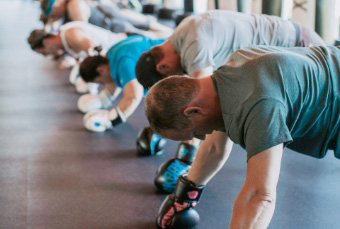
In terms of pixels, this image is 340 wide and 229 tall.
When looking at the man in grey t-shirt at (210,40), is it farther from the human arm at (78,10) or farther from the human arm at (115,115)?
the human arm at (78,10)

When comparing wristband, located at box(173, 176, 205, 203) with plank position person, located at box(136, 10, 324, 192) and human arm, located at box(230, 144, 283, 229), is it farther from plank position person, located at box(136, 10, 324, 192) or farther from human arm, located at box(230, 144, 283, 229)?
human arm, located at box(230, 144, 283, 229)

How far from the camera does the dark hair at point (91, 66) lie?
273 cm

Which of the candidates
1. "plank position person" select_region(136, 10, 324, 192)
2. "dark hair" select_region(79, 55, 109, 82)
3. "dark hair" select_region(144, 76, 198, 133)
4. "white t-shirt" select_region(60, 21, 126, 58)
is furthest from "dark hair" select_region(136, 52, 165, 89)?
"white t-shirt" select_region(60, 21, 126, 58)

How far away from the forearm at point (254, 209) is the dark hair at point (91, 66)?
1782 mm

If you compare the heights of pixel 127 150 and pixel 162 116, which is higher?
pixel 162 116

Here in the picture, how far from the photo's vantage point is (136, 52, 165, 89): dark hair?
2064 mm

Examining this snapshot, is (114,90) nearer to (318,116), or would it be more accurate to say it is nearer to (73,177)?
(73,177)

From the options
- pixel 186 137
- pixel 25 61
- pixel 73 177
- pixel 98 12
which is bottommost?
pixel 25 61

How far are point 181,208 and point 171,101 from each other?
63 centimetres

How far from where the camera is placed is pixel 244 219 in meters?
1.14

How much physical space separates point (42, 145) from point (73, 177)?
0.51m

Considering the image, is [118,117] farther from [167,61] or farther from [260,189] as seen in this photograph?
[260,189]

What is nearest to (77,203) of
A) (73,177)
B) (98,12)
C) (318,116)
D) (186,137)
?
(73,177)

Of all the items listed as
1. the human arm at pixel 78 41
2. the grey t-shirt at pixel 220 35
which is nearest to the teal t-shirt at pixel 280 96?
the grey t-shirt at pixel 220 35
